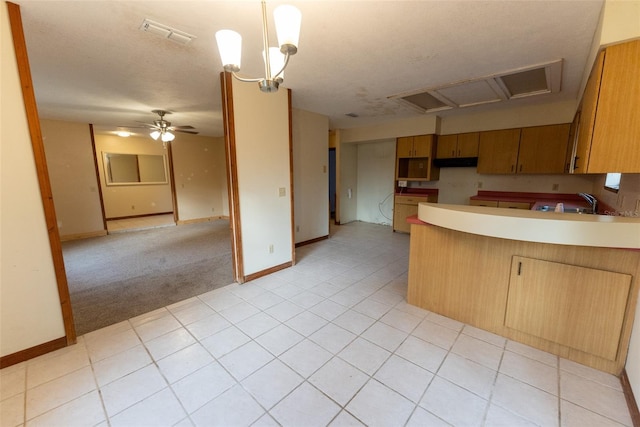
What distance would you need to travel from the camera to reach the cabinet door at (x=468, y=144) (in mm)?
4832

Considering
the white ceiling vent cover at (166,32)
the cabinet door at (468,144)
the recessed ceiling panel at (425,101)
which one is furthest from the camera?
the cabinet door at (468,144)

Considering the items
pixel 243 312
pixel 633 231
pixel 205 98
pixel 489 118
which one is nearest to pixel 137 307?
pixel 243 312

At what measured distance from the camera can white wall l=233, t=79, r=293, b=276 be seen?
3.05 m

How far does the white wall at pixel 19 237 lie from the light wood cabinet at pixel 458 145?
230 inches

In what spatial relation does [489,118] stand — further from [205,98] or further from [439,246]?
[205,98]

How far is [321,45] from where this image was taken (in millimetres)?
2229

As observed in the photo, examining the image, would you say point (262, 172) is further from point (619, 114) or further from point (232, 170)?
point (619, 114)

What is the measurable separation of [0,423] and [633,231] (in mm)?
3871

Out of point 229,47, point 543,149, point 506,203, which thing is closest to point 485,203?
point 506,203

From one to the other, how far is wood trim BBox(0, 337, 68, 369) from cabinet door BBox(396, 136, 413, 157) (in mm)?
5705

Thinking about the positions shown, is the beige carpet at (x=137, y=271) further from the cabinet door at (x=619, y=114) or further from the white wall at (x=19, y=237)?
the cabinet door at (x=619, y=114)

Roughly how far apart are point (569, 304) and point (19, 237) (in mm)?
4057

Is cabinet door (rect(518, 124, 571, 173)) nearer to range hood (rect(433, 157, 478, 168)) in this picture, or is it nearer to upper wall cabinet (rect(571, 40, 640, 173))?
range hood (rect(433, 157, 478, 168))

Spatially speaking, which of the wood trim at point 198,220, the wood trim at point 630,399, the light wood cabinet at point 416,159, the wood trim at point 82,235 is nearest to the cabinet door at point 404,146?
the light wood cabinet at point 416,159
